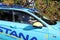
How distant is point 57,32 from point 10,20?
1392mm

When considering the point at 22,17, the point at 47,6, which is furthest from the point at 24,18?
the point at 47,6

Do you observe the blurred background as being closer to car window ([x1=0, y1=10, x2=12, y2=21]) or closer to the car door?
car window ([x1=0, y1=10, x2=12, y2=21])

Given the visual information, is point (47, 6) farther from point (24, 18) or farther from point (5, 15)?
point (24, 18)

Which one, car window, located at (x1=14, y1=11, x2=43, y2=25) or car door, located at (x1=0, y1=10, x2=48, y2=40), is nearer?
car door, located at (x1=0, y1=10, x2=48, y2=40)

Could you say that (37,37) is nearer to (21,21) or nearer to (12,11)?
(21,21)

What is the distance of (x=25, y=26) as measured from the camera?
6.21 meters

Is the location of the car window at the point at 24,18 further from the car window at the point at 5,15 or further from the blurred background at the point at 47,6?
the blurred background at the point at 47,6

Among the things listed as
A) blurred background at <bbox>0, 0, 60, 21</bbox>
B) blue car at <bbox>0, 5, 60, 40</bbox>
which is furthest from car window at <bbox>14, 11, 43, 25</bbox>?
blurred background at <bbox>0, 0, 60, 21</bbox>

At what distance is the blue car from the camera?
607 centimetres

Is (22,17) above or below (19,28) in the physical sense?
above

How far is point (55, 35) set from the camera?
237 inches

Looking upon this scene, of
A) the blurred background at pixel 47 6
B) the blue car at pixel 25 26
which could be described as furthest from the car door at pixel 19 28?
the blurred background at pixel 47 6

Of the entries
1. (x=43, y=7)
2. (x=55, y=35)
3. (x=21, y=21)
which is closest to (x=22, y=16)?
(x=21, y=21)

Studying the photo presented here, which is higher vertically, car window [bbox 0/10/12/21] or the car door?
car window [bbox 0/10/12/21]
